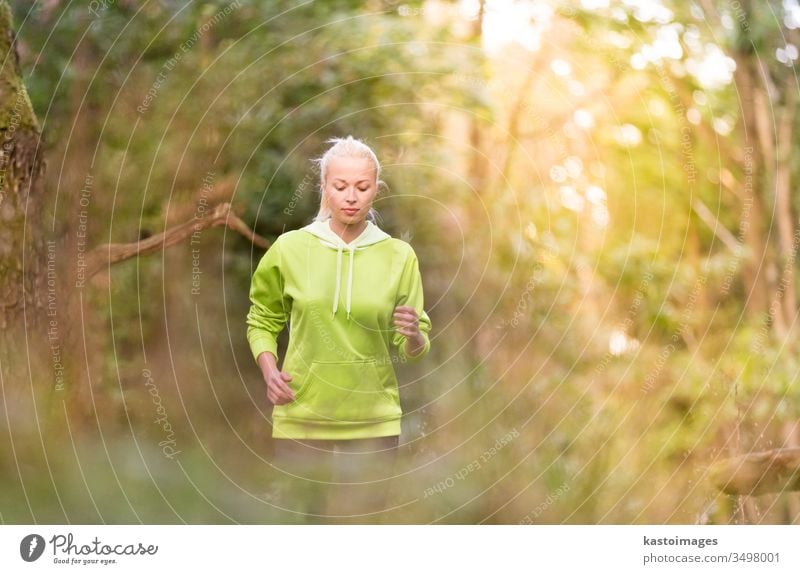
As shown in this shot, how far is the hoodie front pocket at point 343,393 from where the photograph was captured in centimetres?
279

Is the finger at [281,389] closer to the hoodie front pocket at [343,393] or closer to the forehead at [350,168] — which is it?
the hoodie front pocket at [343,393]

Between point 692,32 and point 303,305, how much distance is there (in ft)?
5.62

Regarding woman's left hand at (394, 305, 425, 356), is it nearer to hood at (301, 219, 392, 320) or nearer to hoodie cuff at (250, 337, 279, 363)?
hood at (301, 219, 392, 320)

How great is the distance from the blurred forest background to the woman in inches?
13.8

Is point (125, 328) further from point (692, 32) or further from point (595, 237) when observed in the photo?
point (692, 32)

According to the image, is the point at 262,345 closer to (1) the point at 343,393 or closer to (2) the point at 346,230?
(1) the point at 343,393

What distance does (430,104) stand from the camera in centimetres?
330

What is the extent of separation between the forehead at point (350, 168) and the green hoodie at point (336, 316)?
0.45 ft

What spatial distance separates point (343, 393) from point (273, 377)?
217 mm

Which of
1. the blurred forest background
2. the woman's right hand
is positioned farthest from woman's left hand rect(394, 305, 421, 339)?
the blurred forest background

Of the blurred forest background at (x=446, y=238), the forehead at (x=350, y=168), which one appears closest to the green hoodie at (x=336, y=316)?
the forehead at (x=350, y=168)

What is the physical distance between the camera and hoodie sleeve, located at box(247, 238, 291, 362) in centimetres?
276

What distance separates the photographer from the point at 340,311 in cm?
275
